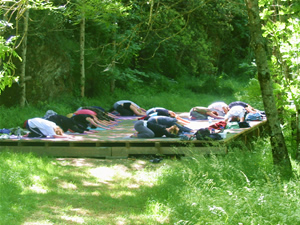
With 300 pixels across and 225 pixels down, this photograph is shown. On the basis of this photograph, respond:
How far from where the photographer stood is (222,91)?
2605cm

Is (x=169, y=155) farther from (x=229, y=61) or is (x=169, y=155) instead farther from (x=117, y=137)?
(x=229, y=61)

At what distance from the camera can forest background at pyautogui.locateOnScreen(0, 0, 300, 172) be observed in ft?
27.0

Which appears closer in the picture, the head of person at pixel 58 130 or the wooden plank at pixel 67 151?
the wooden plank at pixel 67 151

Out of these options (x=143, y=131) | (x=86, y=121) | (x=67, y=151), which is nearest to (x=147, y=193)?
(x=67, y=151)

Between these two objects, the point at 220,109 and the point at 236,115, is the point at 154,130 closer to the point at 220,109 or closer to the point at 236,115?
the point at 236,115

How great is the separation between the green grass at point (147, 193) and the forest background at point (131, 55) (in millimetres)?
1596

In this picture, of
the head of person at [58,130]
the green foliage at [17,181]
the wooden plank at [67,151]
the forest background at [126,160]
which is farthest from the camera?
the head of person at [58,130]

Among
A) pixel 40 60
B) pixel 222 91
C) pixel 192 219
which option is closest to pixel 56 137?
pixel 40 60

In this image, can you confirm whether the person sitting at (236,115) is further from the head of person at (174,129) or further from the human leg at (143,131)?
the human leg at (143,131)

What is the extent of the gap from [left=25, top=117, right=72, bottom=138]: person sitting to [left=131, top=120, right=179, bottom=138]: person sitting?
1982 millimetres

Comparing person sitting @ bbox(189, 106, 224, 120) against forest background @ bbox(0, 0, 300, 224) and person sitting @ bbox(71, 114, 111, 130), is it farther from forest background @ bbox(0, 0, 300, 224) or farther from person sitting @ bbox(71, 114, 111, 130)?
forest background @ bbox(0, 0, 300, 224)

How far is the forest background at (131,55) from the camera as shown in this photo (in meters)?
8.24

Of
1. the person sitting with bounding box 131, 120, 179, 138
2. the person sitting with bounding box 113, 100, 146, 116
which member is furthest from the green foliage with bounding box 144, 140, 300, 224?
the person sitting with bounding box 113, 100, 146, 116

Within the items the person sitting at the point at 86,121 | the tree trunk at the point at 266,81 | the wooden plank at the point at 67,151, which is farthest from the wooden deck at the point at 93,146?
the tree trunk at the point at 266,81
